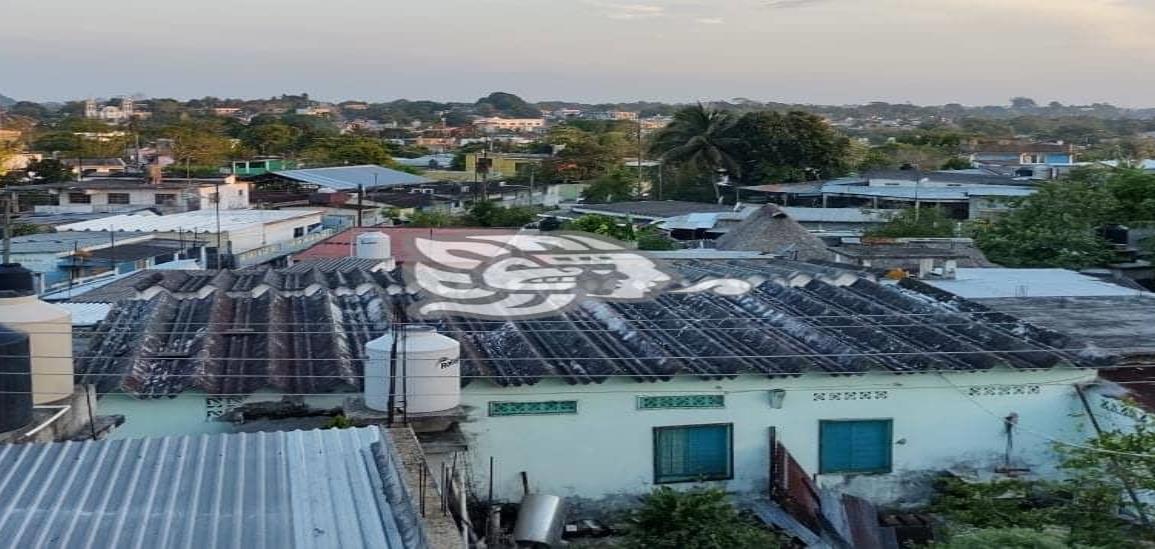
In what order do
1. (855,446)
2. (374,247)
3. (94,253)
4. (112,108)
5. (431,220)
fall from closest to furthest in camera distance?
(855,446) < (374,247) < (94,253) < (431,220) < (112,108)

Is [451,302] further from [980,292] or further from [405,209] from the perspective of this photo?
[405,209]

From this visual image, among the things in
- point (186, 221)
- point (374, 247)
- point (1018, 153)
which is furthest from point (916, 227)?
point (1018, 153)

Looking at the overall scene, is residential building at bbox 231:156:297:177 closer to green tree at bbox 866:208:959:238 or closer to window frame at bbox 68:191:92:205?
window frame at bbox 68:191:92:205

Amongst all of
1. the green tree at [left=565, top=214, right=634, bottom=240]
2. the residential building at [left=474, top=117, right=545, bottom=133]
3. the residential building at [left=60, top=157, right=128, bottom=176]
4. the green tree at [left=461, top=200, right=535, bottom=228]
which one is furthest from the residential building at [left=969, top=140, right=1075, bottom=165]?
the residential building at [left=474, top=117, right=545, bottom=133]

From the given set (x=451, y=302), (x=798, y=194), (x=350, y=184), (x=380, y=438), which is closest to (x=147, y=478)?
(x=380, y=438)

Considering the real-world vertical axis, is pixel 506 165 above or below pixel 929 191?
above

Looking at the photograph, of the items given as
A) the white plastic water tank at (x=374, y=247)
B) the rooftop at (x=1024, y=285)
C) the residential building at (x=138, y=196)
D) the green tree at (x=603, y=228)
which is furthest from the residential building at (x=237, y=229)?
the rooftop at (x=1024, y=285)

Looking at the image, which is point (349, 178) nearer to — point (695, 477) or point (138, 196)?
point (138, 196)
